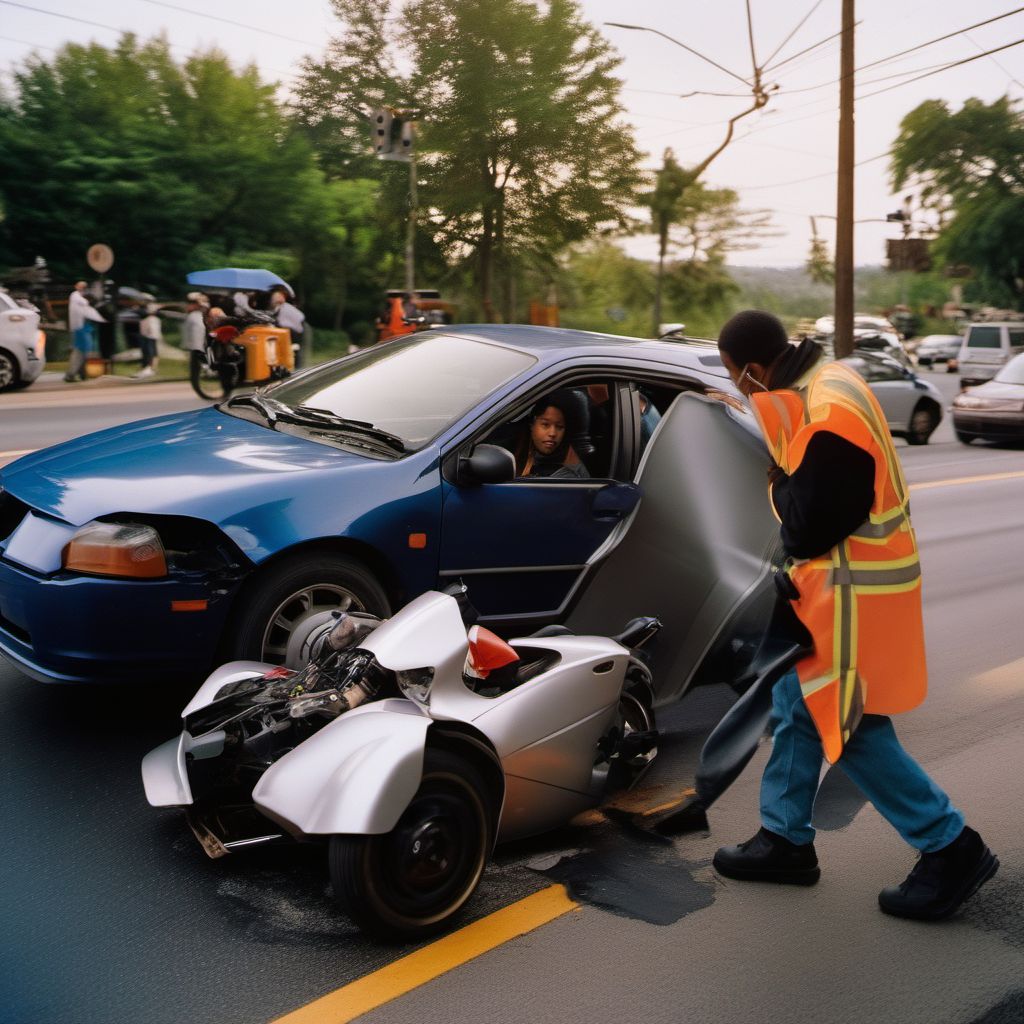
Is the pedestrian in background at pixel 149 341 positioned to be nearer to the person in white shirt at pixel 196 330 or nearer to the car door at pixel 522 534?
the person in white shirt at pixel 196 330

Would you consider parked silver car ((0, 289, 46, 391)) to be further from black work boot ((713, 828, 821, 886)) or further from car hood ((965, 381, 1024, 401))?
black work boot ((713, 828, 821, 886))

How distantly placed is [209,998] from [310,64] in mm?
57716

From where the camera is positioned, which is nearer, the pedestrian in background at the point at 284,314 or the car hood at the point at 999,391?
the car hood at the point at 999,391

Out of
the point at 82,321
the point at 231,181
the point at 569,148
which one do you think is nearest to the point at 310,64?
the point at 569,148

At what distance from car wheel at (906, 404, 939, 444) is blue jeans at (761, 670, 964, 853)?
15.8 m

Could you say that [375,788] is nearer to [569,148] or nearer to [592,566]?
[592,566]

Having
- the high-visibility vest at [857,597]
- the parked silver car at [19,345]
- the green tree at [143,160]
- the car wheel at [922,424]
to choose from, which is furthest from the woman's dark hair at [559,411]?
the green tree at [143,160]

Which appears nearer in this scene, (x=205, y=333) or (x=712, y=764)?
(x=712, y=764)

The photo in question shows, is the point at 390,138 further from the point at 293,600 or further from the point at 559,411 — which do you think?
the point at 293,600

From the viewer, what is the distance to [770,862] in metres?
3.82

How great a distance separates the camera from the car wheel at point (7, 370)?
63.7 feet

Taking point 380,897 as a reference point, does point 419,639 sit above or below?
above

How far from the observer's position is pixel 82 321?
75.7 ft

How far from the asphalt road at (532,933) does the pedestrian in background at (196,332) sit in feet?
50.5
